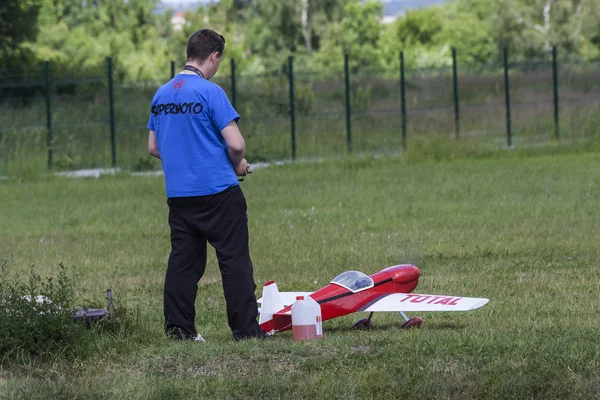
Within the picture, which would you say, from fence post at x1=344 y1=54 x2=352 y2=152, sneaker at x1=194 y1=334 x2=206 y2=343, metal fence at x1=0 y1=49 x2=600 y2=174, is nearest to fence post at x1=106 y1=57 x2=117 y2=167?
metal fence at x1=0 y1=49 x2=600 y2=174

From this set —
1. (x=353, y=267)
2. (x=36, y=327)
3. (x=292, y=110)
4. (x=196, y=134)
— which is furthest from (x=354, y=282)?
(x=292, y=110)

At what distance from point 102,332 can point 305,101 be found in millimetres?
18467

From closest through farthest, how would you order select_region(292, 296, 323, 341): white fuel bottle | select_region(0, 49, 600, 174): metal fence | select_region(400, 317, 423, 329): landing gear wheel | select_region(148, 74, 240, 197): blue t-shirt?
1. select_region(148, 74, 240, 197): blue t-shirt
2. select_region(292, 296, 323, 341): white fuel bottle
3. select_region(400, 317, 423, 329): landing gear wheel
4. select_region(0, 49, 600, 174): metal fence

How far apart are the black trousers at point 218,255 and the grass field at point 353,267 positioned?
8.3 inches

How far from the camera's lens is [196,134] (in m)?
6.52

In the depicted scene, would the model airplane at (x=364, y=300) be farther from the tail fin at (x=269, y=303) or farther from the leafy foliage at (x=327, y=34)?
the leafy foliage at (x=327, y=34)

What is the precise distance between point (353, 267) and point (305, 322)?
11.1 feet

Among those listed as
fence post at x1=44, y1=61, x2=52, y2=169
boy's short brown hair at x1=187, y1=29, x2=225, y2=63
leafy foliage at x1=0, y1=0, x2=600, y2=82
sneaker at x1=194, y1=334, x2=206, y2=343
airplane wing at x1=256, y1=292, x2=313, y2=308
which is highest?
leafy foliage at x1=0, y1=0, x2=600, y2=82

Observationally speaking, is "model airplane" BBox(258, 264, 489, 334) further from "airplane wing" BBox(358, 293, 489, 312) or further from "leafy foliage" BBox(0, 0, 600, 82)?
"leafy foliage" BBox(0, 0, 600, 82)

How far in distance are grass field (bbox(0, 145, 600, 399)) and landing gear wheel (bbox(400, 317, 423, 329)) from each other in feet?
0.25

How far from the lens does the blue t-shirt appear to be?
6453mm

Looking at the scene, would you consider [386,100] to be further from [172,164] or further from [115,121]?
[172,164]

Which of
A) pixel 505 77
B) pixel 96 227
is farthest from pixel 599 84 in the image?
pixel 96 227

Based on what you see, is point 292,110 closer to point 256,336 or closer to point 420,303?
point 420,303
